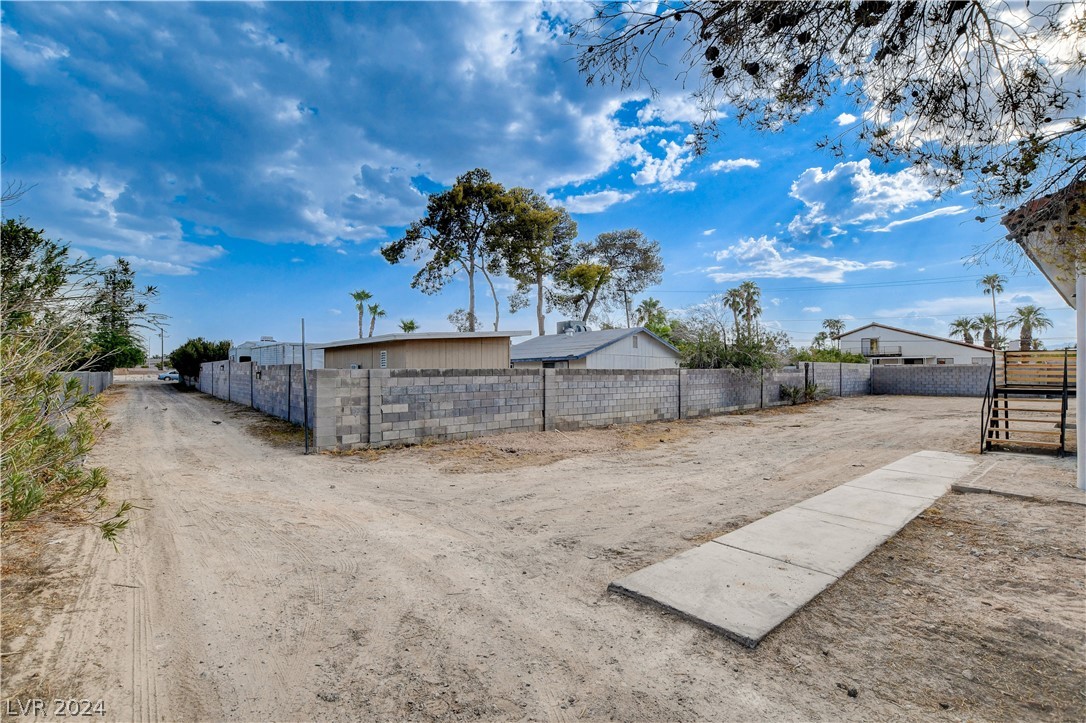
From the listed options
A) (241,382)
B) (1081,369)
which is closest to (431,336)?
(241,382)

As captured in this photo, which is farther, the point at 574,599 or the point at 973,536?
the point at 973,536

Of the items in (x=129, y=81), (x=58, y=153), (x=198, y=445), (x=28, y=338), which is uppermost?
(x=129, y=81)

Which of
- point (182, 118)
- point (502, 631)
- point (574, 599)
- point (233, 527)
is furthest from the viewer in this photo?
point (182, 118)

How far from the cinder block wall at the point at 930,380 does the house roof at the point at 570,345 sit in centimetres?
1266

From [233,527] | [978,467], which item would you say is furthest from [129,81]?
[978,467]

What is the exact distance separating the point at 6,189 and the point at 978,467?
1196 cm

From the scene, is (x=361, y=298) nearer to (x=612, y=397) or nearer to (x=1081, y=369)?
(x=612, y=397)

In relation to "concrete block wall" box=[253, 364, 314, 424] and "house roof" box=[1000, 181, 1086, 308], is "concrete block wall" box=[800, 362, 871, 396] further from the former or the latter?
"concrete block wall" box=[253, 364, 314, 424]

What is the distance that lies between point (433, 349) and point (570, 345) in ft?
24.3

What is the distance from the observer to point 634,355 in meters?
21.2

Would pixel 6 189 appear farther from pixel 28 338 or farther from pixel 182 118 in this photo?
pixel 182 118

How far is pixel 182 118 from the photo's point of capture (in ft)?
30.6

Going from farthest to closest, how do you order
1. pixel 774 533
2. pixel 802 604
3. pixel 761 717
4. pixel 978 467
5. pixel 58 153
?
pixel 978 467 → pixel 58 153 → pixel 774 533 → pixel 802 604 → pixel 761 717

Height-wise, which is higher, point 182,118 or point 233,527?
point 182,118
